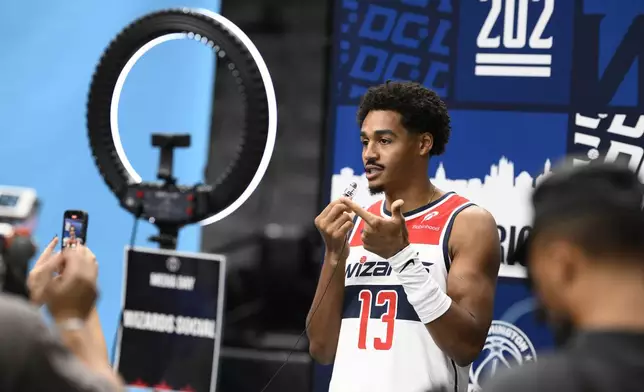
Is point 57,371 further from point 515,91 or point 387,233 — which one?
point 515,91

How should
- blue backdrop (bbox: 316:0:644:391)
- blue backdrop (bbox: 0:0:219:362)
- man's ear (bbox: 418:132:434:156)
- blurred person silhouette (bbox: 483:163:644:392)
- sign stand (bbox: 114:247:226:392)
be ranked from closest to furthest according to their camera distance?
blurred person silhouette (bbox: 483:163:644:392), sign stand (bbox: 114:247:226:392), man's ear (bbox: 418:132:434:156), blue backdrop (bbox: 316:0:644:391), blue backdrop (bbox: 0:0:219:362)

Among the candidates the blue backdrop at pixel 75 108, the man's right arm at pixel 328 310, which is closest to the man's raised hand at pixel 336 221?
the man's right arm at pixel 328 310

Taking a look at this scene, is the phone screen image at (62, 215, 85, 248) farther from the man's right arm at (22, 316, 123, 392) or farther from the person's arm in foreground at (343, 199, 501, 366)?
the man's right arm at (22, 316, 123, 392)

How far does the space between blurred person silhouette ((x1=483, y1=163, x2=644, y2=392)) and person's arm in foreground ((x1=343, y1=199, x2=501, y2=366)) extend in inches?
40.9

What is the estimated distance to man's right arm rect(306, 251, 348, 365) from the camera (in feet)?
8.57

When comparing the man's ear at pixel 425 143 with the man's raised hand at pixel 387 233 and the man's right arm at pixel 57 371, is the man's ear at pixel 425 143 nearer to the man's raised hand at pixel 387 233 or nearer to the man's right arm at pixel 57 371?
the man's raised hand at pixel 387 233

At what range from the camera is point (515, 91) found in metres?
3.71

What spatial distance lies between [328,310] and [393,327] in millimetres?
212

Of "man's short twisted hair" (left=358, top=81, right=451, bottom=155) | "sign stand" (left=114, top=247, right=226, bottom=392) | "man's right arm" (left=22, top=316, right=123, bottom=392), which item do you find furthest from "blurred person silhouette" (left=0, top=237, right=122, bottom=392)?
"man's short twisted hair" (left=358, top=81, right=451, bottom=155)

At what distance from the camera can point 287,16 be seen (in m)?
3.99

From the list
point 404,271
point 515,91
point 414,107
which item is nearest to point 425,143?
point 414,107

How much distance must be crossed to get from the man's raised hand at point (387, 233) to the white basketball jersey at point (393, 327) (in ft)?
0.59

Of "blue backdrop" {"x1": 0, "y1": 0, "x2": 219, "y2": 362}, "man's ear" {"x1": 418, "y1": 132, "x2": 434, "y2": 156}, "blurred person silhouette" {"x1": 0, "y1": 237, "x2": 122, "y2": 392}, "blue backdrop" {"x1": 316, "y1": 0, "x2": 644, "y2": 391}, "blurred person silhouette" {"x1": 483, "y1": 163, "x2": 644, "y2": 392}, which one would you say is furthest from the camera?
"blue backdrop" {"x1": 0, "y1": 0, "x2": 219, "y2": 362}

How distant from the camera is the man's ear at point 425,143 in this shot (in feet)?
8.90
